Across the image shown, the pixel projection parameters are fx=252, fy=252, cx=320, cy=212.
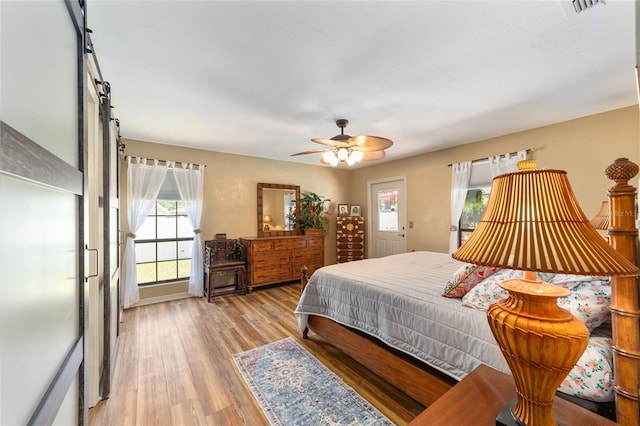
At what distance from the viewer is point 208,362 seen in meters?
2.24

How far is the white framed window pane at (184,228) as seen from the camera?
4078 millimetres

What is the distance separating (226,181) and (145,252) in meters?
1.63

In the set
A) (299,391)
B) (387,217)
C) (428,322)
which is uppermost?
(387,217)

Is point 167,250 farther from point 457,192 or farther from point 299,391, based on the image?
point 457,192

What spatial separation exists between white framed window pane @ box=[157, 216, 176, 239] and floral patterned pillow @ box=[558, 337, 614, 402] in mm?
4512

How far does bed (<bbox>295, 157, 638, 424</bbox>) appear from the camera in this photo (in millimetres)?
1078

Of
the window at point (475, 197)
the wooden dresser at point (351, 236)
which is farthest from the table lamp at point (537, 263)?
the wooden dresser at point (351, 236)

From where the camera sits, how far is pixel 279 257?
448 cm

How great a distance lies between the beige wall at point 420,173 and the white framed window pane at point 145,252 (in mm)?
349

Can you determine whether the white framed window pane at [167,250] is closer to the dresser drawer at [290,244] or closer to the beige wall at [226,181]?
the beige wall at [226,181]

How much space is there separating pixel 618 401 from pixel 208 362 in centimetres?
256

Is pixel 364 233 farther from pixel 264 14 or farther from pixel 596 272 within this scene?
pixel 596 272

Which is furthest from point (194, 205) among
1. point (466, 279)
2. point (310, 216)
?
point (466, 279)

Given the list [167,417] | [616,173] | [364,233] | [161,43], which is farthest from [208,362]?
[364,233]
